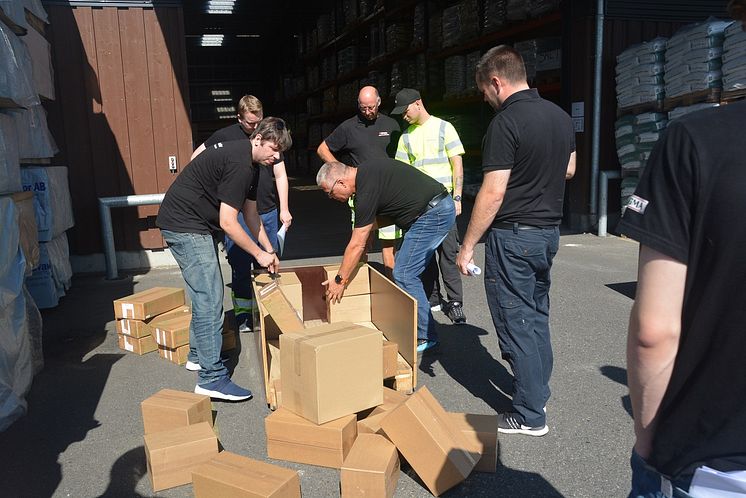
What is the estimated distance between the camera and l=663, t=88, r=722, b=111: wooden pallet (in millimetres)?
7938

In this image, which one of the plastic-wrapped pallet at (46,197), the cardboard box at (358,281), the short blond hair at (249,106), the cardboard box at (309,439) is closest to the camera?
the cardboard box at (309,439)

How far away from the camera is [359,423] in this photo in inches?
136

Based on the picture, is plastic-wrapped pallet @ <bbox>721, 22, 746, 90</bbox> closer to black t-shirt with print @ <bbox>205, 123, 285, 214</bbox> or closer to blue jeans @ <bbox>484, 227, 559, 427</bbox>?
blue jeans @ <bbox>484, 227, 559, 427</bbox>

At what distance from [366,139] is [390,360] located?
281cm

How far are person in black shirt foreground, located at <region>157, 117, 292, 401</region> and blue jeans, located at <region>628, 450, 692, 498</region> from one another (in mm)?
2889

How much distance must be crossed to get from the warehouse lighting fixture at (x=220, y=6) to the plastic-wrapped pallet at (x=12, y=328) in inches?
573

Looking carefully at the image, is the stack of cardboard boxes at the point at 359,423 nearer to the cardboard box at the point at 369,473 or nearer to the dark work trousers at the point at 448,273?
the cardboard box at the point at 369,473

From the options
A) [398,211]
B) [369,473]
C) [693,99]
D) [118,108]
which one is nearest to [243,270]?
[398,211]

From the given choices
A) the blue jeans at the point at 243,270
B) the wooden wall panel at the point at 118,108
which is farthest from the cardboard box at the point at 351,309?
the wooden wall panel at the point at 118,108

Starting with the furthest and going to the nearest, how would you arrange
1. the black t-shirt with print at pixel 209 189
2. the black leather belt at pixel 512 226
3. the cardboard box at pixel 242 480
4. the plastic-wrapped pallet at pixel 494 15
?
1. the plastic-wrapped pallet at pixel 494 15
2. the black t-shirt with print at pixel 209 189
3. the black leather belt at pixel 512 226
4. the cardboard box at pixel 242 480

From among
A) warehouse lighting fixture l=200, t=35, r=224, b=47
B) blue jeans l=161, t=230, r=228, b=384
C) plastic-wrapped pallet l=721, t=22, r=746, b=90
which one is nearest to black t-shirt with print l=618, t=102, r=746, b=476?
blue jeans l=161, t=230, r=228, b=384

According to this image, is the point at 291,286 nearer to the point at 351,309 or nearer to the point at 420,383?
the point at 351,309

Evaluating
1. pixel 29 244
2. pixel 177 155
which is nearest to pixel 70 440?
pixel 29 244

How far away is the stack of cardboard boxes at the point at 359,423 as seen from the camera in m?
3.04
